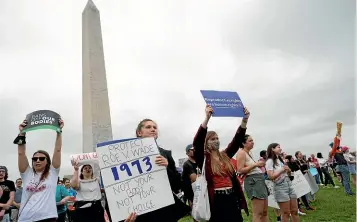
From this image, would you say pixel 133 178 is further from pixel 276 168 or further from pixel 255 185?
pixel 276 168

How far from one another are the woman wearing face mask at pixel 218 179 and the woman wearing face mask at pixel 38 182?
1544 mm

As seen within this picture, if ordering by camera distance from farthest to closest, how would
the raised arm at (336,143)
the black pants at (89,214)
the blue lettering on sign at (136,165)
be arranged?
1. the raised arm at (336,143)
2. the black pants at (89,214)
3. the blue lettering on sign at (136,165)

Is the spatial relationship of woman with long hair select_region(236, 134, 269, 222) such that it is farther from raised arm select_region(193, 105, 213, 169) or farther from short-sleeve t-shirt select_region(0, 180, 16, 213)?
short-sleeve t-shirt select_region(0, 180, 16, 213)

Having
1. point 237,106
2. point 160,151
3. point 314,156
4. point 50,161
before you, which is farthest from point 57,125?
point 314,156

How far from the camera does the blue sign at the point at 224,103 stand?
393 cm

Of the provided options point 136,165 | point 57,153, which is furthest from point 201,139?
point 57,153

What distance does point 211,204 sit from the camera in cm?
369

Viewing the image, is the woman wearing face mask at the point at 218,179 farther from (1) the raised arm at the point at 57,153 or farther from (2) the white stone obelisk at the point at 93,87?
(2) the white stone obelisk at the point at 93,87

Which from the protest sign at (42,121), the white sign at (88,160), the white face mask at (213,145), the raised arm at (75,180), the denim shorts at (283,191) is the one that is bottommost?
the denim shorts at (283,191)

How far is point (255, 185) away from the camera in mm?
5094

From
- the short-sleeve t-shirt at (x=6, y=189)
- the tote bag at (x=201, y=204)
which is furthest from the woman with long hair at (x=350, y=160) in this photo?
the short-sleeve t-shirt at (x=6, y=189)

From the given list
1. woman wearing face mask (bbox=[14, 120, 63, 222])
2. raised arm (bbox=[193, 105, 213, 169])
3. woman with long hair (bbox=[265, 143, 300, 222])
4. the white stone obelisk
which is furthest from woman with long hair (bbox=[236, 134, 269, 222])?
the white stone obelisk

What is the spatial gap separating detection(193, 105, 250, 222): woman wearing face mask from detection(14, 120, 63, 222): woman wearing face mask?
1.54 meters

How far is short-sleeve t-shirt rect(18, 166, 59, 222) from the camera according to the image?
3568 millimetres
